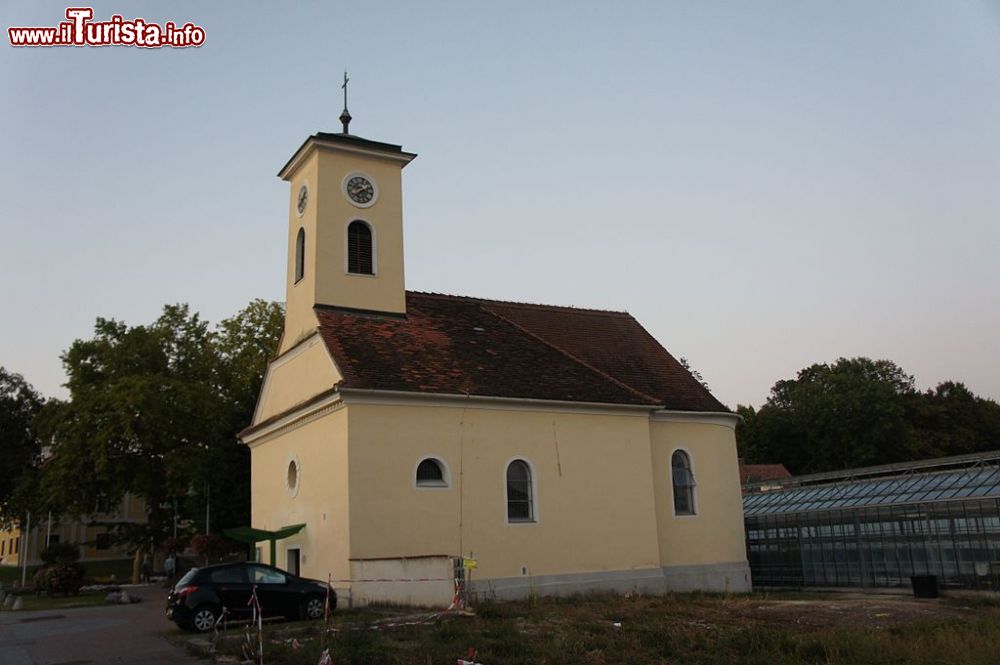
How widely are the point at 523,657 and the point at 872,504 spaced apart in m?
20.1

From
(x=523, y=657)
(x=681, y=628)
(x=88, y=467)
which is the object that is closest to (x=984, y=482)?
(x=681, y=628)

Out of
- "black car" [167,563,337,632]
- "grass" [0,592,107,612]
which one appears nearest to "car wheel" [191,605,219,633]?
"black car" [167,563,337,632]

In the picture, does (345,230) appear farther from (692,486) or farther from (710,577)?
(710,577)

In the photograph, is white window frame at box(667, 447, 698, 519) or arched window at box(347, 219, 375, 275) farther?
white window frame at box(667, 447, 698, 519)

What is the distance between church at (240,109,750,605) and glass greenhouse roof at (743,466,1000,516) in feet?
15.5

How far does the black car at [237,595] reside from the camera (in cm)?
1819

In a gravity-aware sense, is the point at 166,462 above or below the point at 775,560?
above

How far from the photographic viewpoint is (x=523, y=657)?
13.8 metres

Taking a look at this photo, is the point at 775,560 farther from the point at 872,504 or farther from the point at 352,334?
the point at 352,334

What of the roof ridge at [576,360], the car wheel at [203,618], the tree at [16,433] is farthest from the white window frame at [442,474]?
the tree at [16,433]

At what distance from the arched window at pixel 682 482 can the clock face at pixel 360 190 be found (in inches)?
521

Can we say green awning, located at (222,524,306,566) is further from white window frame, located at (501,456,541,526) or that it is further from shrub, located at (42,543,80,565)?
shrub, located at (42,543,80,565)

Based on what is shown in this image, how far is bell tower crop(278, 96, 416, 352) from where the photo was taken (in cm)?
2698

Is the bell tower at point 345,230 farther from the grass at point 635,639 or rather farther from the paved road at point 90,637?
the grass at point 635,639
